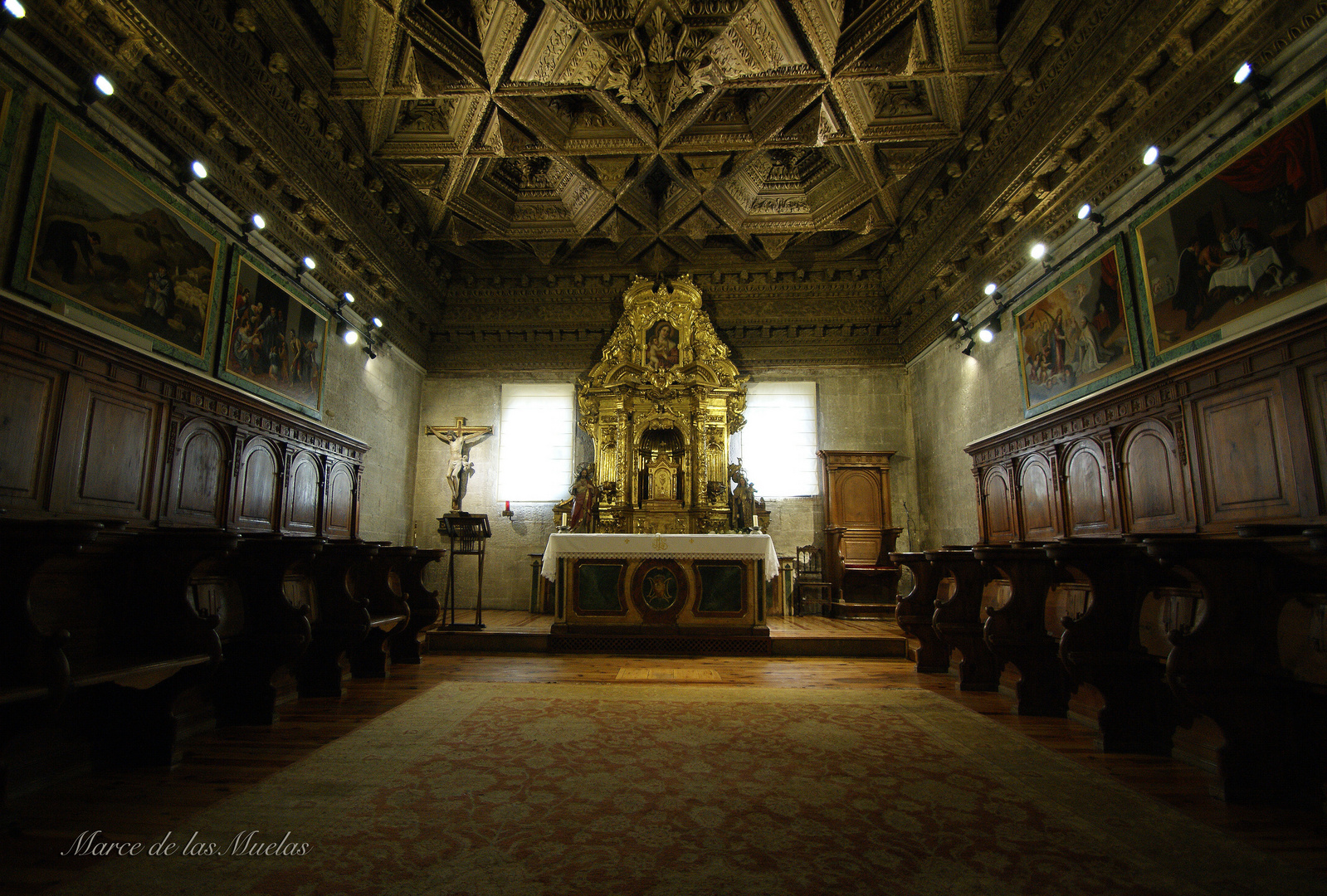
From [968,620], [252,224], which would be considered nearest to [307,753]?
[968,620]

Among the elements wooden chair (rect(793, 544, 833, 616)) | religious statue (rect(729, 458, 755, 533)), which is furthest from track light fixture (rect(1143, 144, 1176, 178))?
wooden chair (rect(793, 544, 833, 616))

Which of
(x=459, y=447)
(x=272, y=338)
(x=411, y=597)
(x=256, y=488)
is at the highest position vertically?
(x=272, y=338)

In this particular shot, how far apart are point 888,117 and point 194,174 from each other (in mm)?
7752

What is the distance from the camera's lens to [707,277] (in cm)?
1193

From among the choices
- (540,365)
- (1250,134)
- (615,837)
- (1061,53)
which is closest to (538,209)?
(540,365)

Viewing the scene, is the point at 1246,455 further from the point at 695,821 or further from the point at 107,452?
the point at 107,452

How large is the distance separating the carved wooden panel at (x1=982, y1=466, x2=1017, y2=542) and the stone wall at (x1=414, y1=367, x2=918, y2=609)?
2.44m

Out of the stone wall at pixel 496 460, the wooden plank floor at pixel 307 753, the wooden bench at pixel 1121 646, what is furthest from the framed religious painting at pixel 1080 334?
the stone wall at pixel 496 460

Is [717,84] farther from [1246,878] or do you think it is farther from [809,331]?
[1246,878]

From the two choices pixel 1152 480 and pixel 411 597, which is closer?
pixel 1152 480

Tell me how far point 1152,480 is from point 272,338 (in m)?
9.25

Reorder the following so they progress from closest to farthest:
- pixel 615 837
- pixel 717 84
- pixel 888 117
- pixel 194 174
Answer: pixel 615 837 < pixel 194 174 < pixel 717 84 < pixel 888 117

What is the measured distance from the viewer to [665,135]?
8.54 meters

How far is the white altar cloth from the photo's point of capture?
761 centimetres
